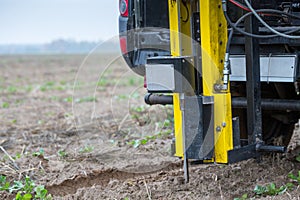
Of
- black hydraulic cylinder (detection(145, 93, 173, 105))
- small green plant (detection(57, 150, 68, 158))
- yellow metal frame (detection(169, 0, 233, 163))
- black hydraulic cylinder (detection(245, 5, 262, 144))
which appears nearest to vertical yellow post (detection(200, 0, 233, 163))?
yellow metal frame (detection(169, 0, 233, 163))

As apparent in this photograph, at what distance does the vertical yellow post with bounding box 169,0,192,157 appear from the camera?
12.8 ft

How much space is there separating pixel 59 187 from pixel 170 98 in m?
1.12

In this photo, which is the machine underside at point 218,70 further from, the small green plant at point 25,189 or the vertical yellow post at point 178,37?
the small green plant at point 25,189

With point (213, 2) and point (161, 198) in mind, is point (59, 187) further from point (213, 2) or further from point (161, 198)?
point (213, 2)

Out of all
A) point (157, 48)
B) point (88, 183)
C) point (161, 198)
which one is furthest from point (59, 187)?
point (157, 48)

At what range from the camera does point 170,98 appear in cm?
464

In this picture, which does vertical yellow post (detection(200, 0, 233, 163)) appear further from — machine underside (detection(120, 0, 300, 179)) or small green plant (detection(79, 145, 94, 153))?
small green plant (detection(79, 145, 94, 153))

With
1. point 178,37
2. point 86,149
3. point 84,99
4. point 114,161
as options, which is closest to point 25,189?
point 114,161

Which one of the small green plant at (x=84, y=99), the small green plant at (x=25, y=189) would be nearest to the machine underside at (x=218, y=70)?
the small green plant at (x=25, y=189)

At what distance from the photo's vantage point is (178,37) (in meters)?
3.90

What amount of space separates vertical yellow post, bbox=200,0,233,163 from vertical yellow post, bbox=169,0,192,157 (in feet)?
0.66

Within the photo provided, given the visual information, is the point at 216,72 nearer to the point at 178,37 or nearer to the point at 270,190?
the point at 178,37

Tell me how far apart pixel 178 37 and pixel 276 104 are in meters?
0.89

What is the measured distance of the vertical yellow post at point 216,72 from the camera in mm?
3711
